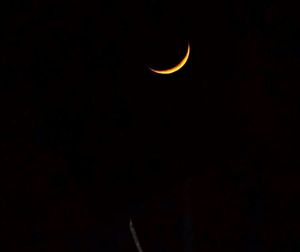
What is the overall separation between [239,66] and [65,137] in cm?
154

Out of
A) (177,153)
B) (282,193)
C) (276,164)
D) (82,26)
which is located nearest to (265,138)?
(276,164)

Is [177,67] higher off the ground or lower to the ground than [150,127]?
higher

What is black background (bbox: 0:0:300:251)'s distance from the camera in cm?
372

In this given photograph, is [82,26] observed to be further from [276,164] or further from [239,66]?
[276,164]

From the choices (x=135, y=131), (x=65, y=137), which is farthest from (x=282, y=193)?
(x=65, y=137)

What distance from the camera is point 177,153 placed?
395cm

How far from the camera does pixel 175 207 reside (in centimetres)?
382

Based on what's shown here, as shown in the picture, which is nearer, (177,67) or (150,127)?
(177,67)

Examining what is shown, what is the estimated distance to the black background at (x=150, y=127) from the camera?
3721mm

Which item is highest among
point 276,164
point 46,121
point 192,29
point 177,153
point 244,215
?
point 192,29

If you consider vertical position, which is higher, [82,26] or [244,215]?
[82,26]

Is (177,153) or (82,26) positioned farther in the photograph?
(177,153)

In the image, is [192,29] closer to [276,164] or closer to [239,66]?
[239,66]

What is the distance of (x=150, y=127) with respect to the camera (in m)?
3.95
